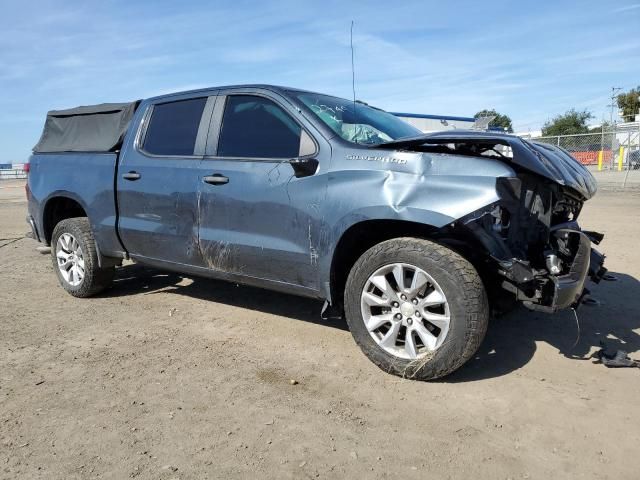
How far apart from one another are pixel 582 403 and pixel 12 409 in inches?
130

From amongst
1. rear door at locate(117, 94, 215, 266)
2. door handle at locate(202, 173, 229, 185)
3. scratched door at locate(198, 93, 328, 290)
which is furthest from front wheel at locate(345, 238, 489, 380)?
rear door at locate(117, 94, 215, 266)

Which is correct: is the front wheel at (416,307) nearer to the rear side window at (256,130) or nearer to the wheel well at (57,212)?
the rear side window at (256,130)

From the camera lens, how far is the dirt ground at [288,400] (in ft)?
8.19

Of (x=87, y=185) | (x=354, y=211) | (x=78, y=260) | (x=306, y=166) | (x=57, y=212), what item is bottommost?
(x=78, y=260)

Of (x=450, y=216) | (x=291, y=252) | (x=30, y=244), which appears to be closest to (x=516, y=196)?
Answer: (x=450, y=216)

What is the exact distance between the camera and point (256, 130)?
404 cm

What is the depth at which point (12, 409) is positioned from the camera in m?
3.04

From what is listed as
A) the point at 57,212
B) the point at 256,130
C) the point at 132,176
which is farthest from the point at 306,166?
the point at 57,212

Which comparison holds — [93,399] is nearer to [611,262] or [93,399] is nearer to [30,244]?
[611,262]

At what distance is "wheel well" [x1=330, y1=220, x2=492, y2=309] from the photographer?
3.36 meters

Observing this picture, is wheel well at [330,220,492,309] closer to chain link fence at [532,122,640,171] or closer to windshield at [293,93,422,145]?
windshield at [293,93,422,145]

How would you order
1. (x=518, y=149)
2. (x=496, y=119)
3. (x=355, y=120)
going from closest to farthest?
(x=518, y=149) → (x=355, y=120) → (x=496, y=119)

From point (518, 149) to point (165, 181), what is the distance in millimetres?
2792

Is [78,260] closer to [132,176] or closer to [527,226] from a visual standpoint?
[132,176]
